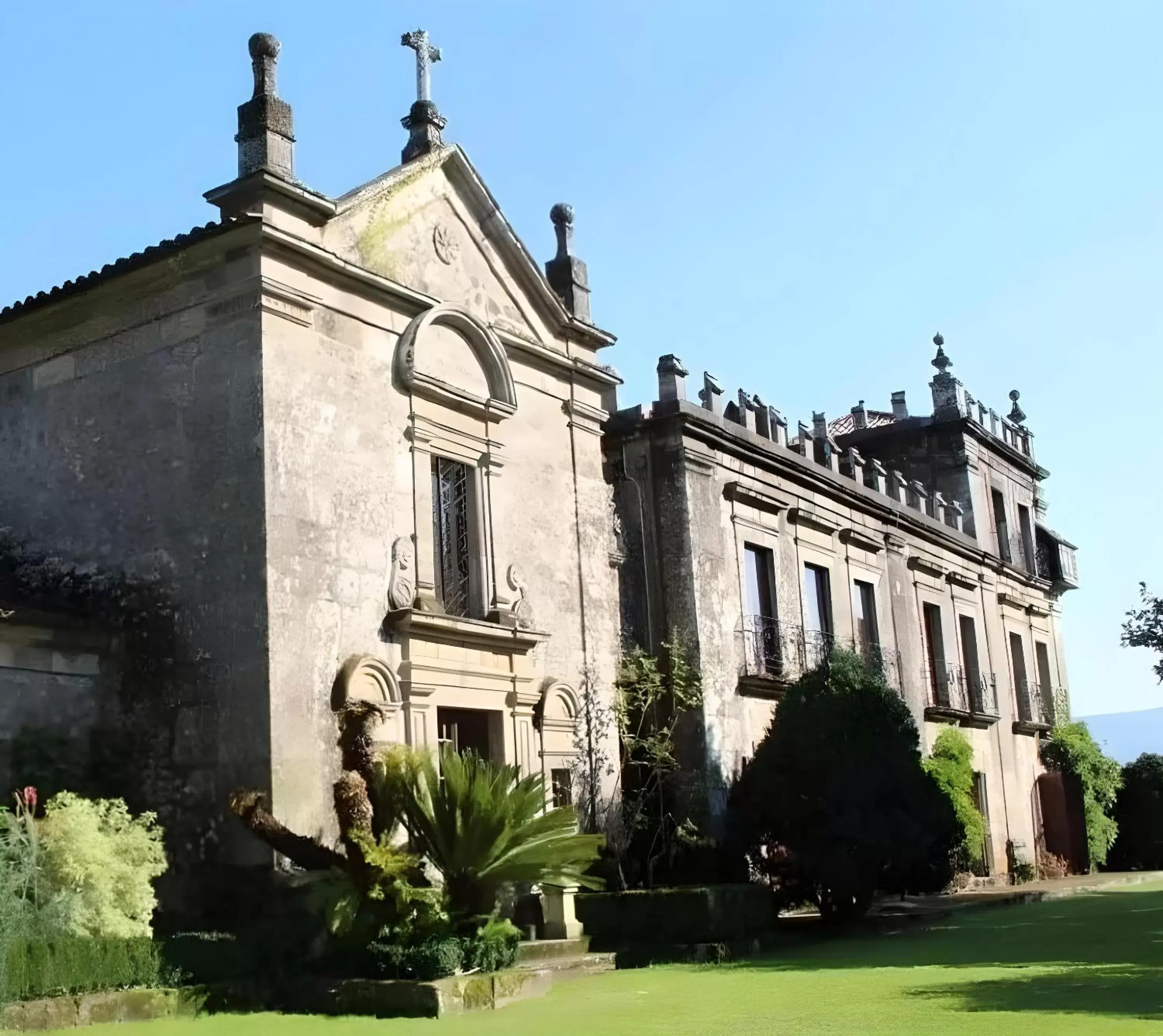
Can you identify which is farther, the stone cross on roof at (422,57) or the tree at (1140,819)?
the tree at (1140,819)

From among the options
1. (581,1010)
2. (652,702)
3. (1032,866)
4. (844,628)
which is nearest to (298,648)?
(581,1010)

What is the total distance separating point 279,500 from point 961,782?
51.1 feet

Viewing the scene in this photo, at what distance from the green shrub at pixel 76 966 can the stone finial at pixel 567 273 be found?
33.9 ft

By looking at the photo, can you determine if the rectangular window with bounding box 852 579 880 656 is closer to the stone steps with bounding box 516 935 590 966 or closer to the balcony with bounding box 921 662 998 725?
the balcony with bounding box 921 662 998 725

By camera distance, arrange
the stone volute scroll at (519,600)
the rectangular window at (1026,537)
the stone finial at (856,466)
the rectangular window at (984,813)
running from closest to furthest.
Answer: the stone volute scroll at (519,600), the stone finial at (856,466), the rectangular window at (984,813), the rectangular window at (1026,537)

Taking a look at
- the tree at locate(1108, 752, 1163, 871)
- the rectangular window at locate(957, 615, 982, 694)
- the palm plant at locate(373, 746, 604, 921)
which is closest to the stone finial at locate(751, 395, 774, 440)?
the rectangular window at locate(957, 615, 982, 694)

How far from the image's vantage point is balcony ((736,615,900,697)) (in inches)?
782

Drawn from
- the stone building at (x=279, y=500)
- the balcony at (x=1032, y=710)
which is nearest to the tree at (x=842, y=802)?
the stone building at (x=279, y=500)

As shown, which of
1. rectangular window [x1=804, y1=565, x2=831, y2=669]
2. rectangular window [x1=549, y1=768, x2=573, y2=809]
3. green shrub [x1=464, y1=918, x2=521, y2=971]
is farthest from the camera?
rectangular window [x1=804, y1=565, x2=831, y2=669]

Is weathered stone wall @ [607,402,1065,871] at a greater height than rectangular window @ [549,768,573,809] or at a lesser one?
greater

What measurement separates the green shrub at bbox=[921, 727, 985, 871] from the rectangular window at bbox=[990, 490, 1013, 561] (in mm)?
7455

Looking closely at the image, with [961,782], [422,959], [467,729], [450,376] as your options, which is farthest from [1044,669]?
[422,959]

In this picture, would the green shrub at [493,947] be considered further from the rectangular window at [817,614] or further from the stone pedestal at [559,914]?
the rectangular window at [817,614]

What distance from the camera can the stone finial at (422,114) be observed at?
16.6 meters
